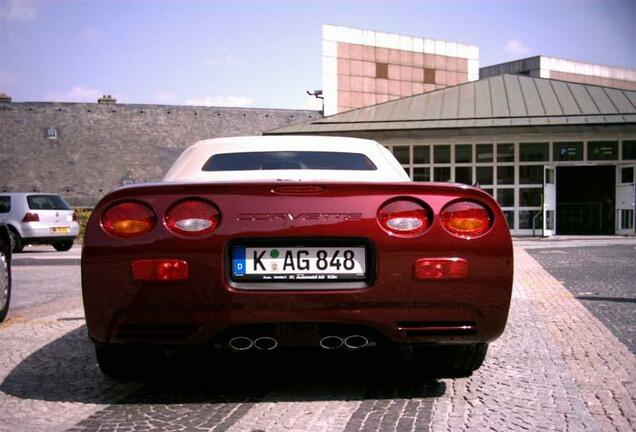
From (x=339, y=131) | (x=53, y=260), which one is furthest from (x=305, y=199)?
(x=339, y=131)

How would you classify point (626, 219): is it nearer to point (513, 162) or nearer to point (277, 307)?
point (513, 162)

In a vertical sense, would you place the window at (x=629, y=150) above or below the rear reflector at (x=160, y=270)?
above

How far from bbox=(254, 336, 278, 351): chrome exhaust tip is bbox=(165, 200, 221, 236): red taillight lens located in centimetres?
54

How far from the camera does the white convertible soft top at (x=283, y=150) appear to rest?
4371mm

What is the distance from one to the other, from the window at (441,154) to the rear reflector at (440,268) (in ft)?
70.1

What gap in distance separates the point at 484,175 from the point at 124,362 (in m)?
21.5

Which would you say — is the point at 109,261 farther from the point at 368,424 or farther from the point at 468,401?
the point at 468,401

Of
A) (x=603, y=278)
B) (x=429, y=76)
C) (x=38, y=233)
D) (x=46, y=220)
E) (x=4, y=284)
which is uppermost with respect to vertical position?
(x=429, y=76)

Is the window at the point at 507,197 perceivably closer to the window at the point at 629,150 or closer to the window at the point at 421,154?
the window at the point at 421,154

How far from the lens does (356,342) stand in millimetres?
3410

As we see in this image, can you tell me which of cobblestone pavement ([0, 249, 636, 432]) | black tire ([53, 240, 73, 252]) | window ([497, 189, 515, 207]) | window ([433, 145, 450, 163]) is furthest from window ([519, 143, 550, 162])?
cobblestone pavement ([0, 249, 636, 432])

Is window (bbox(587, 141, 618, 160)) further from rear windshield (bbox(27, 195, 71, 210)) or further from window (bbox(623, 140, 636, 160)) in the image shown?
rear windshield (bbox(27, 195, 71, 210))

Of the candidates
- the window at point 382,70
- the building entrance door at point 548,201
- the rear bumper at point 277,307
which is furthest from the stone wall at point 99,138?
the rear bumper at point 277,307

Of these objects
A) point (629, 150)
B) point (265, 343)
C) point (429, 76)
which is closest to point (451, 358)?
point (265, 343)
